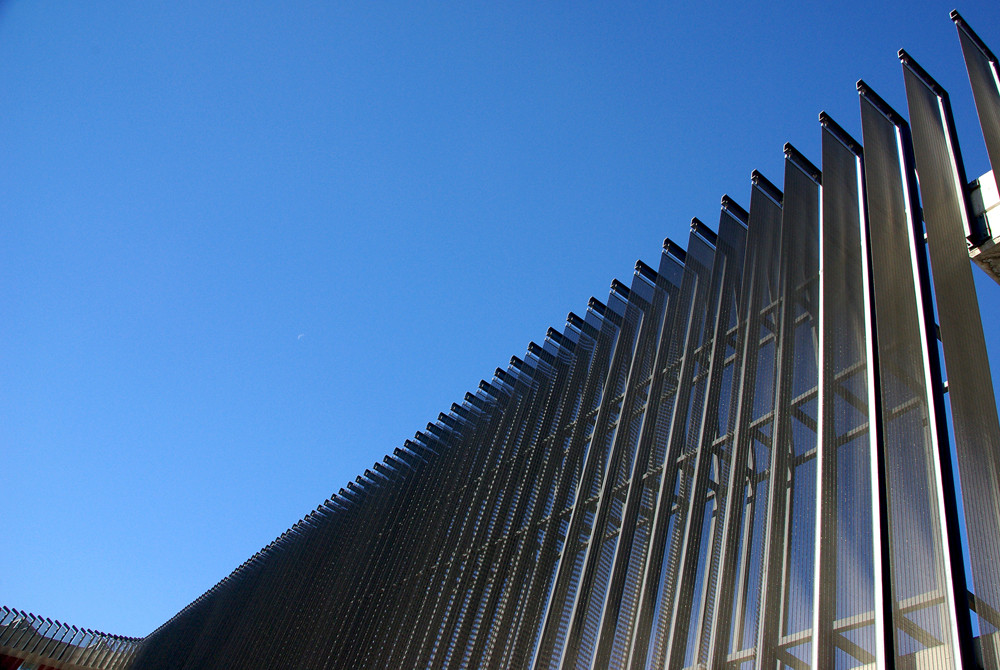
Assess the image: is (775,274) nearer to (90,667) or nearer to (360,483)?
(360,483)

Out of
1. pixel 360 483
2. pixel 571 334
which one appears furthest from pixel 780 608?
pixel 360 483

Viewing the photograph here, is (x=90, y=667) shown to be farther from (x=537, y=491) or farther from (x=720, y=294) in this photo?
(x=720, y=294)

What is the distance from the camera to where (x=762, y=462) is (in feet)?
18.0

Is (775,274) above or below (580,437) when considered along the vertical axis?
above

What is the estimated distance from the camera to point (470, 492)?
1115 centimetres

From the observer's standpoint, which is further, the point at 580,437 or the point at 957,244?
the point at 580,437

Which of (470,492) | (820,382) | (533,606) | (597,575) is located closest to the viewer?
(820,382)

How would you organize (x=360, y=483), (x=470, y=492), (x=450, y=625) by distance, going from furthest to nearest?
(x=360, y=483)
(x=470, y=492)
(x=450, y=625)

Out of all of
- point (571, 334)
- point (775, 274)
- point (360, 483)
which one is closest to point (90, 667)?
point (360, 483)

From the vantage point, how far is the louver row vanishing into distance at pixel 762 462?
13.2ft

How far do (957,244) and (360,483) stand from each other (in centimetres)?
1364

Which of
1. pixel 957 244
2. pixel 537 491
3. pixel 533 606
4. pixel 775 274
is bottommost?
pixel 533 606

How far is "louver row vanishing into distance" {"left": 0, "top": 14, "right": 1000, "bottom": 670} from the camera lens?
4.03 metres

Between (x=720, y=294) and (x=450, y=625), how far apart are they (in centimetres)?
508
